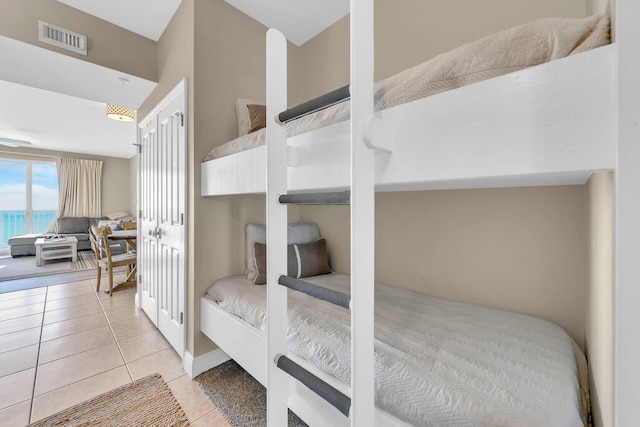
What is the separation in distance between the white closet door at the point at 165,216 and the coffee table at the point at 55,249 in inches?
146

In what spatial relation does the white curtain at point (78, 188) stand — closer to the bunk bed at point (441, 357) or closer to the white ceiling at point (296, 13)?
the white ceiling at point (296, 13)

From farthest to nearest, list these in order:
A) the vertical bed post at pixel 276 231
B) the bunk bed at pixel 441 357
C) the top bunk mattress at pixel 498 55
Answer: the vertical bed post at pixel 276 231 → the bunk bed at pixel 441 357 → the top bunk mattress at pixel 498 55

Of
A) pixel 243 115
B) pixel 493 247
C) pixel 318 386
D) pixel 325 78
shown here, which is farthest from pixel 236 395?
pixel 325 78

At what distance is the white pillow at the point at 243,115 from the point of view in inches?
74.6

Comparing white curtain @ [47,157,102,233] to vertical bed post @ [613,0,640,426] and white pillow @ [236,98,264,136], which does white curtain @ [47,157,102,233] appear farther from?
vertical bed post @ [613,0,640,426]

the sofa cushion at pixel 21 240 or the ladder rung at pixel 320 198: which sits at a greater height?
the ladder rung at pixel 320 198

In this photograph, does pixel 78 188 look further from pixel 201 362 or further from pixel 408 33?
pixel 408 33

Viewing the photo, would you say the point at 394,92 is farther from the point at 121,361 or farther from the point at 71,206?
the point at 71,206

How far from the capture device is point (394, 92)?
0.80 m

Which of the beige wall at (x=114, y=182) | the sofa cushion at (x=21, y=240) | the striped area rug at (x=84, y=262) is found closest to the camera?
the striped area rug at (x=84, y=262)

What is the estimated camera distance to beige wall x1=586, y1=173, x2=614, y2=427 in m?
0.65

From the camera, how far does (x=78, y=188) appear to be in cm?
688

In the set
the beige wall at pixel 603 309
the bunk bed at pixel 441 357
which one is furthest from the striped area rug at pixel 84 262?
the beige wall at pixel 603 309

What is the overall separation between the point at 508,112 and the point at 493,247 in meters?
1.07
